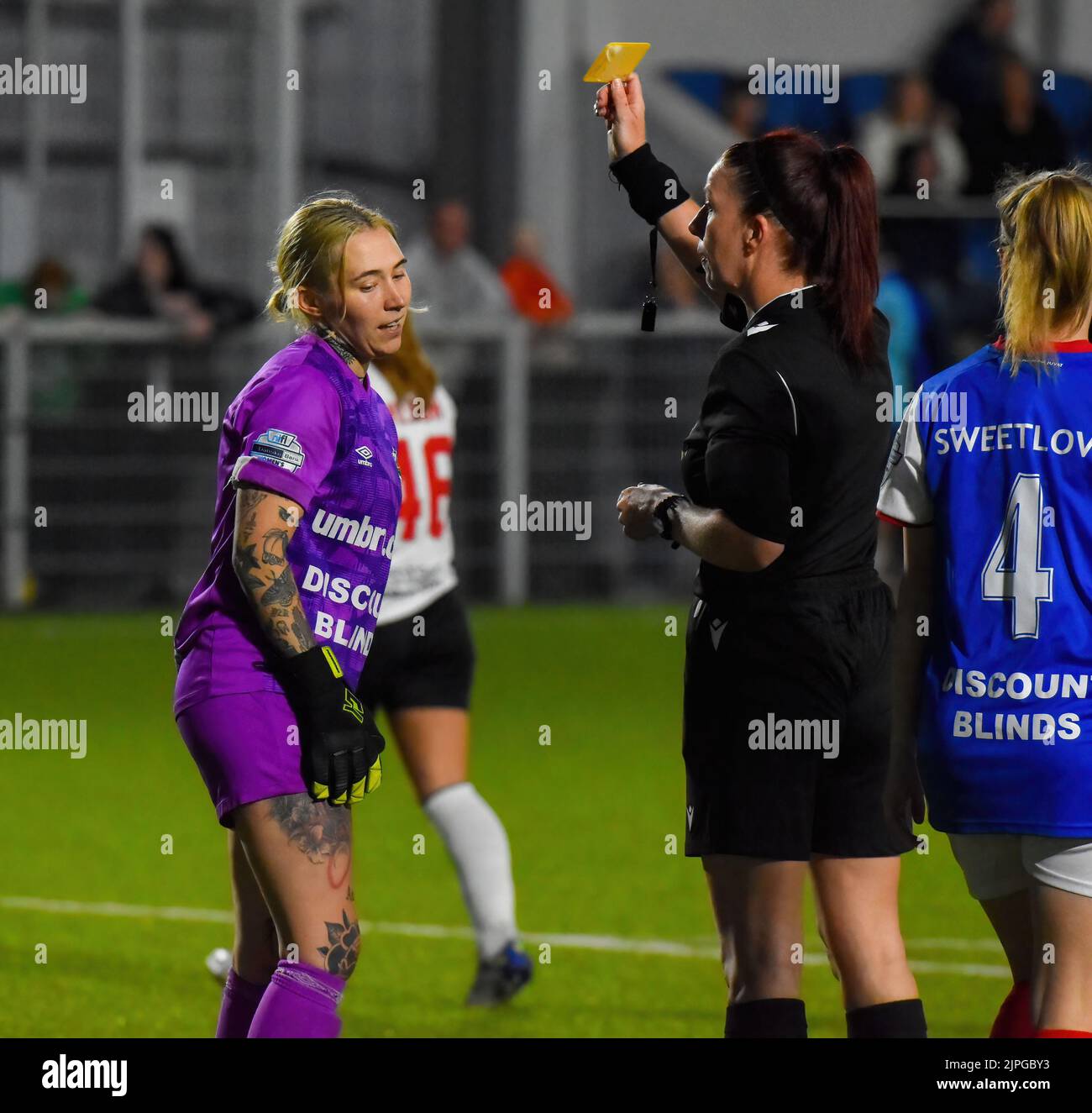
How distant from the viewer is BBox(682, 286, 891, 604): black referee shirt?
3900 millimetres

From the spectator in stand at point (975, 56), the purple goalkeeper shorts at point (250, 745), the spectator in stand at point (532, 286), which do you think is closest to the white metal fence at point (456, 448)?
the spectator in stand at point (532, 286)

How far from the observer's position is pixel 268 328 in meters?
16.0

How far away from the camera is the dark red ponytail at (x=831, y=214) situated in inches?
158

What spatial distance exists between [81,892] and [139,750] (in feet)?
Answer: 10.4

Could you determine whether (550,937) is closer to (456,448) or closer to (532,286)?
(456,448)

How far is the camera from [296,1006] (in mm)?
3889

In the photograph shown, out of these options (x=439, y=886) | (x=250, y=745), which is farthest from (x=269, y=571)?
(x=439, y=886)

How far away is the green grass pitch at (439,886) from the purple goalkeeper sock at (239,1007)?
1469 mm

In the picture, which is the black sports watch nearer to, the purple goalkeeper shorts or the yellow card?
the purple goalkeeper shorts

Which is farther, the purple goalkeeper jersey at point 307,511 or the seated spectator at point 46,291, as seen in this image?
the seated spectator at point 46,291

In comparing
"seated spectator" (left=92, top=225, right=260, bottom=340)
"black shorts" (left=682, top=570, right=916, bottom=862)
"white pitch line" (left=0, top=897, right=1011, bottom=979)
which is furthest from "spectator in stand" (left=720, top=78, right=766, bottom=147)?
"black shorts" (left=682, top=570, right=916, bottom=862)

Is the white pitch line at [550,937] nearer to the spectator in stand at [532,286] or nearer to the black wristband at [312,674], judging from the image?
the black wristband at [312,674]

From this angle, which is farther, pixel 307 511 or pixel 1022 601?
pixel 307 511

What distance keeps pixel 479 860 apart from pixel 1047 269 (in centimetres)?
302
